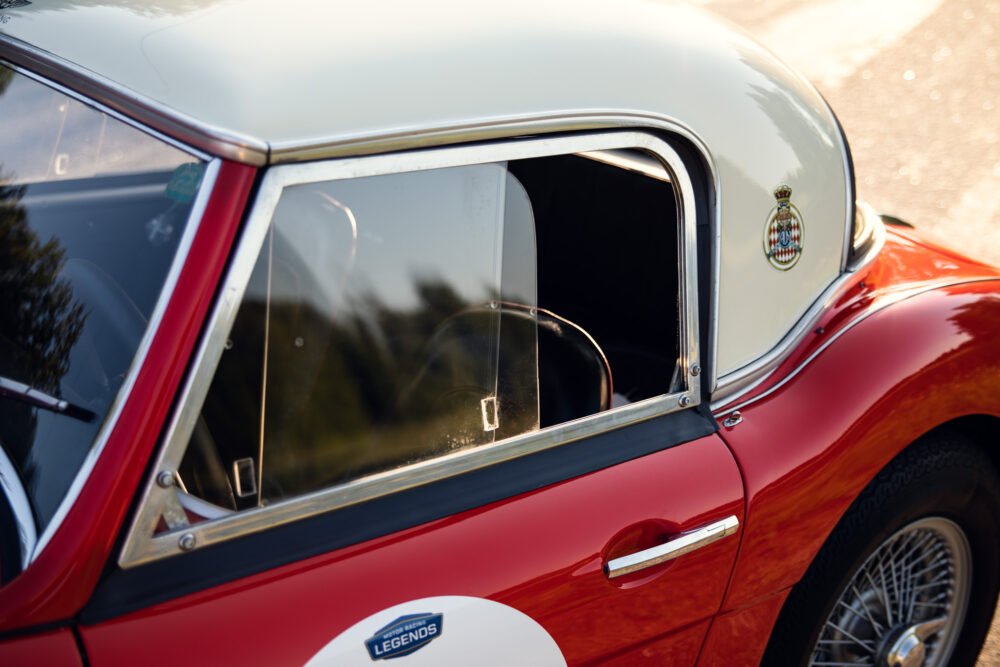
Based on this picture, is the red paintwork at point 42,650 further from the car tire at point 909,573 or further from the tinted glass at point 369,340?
the car tire at point 909,573

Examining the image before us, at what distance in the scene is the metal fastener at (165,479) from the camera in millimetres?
1402

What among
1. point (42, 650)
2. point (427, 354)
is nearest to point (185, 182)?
point (427, 354)

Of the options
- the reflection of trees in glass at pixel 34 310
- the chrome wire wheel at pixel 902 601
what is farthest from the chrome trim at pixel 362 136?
the chrome wire wheel at pixel 902 601

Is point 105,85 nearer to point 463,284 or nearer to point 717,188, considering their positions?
point 463,284

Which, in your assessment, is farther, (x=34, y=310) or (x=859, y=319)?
(x=859, y=319)

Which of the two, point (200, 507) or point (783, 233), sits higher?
point (783, 233)

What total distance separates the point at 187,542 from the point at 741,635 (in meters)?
1.12

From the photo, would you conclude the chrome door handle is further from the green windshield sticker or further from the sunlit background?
the sunlit background

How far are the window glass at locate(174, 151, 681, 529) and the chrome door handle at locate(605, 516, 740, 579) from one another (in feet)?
0.90

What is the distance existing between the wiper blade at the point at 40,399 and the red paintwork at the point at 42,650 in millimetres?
303

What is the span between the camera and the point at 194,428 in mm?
1439

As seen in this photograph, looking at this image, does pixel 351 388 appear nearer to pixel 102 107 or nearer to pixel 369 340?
pixel 369 340

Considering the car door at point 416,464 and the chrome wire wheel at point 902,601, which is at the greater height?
the car door at point 416,464

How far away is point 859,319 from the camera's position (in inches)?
82.7
